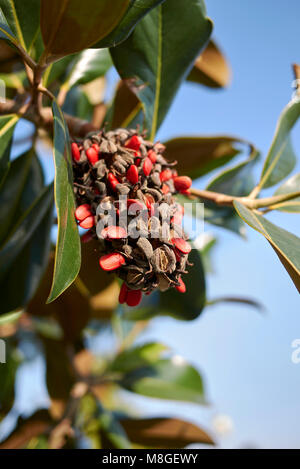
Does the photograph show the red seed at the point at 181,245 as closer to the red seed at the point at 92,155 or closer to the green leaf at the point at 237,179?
the red seed at the point at 92,155

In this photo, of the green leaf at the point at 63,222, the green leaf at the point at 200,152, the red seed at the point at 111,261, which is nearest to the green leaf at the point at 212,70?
the green leaf at the point at 200,152

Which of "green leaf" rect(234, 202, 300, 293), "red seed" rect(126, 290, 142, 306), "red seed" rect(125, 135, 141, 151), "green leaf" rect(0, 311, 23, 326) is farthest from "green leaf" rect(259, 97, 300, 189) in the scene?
"green leaf" rect(0, 311, 23, 326)

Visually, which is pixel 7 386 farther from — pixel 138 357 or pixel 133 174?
pixel 133 174

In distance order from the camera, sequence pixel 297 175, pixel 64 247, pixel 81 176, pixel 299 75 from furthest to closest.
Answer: pixel 297 175 → pixel 299 75 → pixel 81 176 → pixel 64 247

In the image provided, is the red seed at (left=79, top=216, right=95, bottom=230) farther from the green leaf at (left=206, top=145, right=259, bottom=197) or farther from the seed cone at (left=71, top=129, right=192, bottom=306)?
the green leaf at (left=206, top=145, right=259, bottom=197)

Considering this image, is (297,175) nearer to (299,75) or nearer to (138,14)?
(299,75)

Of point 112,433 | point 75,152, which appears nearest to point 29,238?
point 75,152
